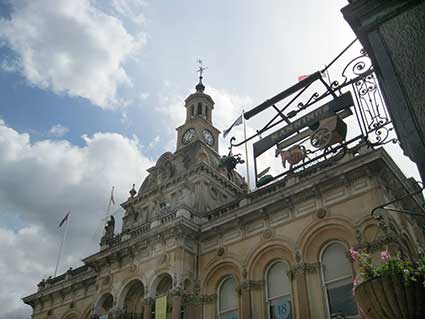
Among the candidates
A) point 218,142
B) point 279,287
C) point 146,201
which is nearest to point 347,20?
point 279,287

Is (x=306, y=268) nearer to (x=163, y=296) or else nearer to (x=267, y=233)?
(x=267, y=233)

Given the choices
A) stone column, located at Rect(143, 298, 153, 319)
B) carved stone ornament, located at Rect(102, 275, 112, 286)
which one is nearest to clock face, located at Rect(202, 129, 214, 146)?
carved stone ornament, located at Rect(102, 275, 112, 286)

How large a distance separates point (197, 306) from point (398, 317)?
50.0 ft

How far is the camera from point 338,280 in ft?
57.8

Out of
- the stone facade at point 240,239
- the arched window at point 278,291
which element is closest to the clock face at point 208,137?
the stone facade at point 240,239

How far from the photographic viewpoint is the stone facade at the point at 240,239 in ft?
58.7

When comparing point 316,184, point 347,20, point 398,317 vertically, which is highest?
point 316,184

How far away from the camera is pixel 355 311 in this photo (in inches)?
653

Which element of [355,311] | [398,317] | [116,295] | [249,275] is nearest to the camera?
[398,317]

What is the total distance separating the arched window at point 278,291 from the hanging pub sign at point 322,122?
36.8 feet

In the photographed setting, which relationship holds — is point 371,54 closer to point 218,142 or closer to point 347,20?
point 347,20

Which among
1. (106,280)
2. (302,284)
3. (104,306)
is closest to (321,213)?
(302,284)

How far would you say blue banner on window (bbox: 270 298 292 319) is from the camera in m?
18.5

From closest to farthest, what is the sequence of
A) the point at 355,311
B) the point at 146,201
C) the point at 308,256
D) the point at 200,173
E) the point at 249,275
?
the point at 355,311 → the point at 308,256 → the point at 249,275 → the point at 200,173 → the point at 146,201
